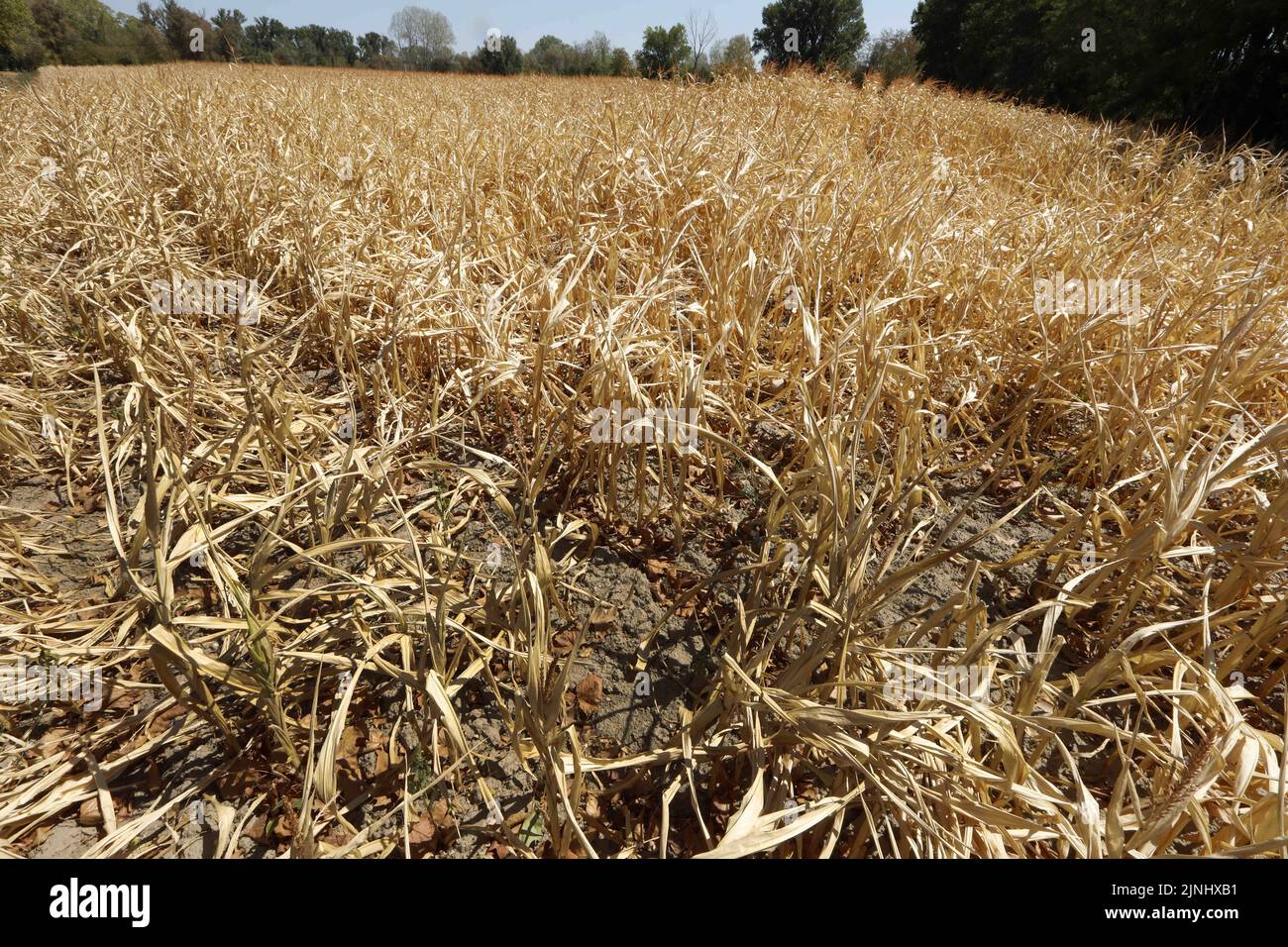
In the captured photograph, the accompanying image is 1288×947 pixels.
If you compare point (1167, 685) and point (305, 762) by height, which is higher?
point (1167, 685)

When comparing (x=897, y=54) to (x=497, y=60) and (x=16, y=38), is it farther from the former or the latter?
(x=16, y=38)

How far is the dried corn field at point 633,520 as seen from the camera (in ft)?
3.25

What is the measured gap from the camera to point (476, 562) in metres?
1.40

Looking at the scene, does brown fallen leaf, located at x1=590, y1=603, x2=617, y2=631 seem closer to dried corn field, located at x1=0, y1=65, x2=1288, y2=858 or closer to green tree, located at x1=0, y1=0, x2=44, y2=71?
dried corn field, located at x1=0, y1=65, x2=1288, y2=858

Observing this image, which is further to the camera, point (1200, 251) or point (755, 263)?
point (1200, 251)

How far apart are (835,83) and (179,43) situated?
20.2 metres

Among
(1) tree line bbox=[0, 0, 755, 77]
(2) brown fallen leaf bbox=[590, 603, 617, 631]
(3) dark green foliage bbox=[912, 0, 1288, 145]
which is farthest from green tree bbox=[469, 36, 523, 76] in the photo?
(2) brown fallen leaf bbox=[590, 603, 617, 631]

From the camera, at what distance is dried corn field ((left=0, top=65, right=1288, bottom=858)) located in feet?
3.25

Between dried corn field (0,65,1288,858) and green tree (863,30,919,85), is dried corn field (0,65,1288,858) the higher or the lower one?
the lower one

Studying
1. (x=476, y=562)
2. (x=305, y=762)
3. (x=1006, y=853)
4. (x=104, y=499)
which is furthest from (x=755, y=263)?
(x=104, y=499)

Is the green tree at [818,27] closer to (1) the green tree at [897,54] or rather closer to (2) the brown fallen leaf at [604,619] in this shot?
(1) the green tree at [897,54]

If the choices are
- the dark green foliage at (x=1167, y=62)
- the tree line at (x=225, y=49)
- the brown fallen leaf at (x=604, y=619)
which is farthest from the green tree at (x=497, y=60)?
the brown fallen leaf at (x=604, y=619)
